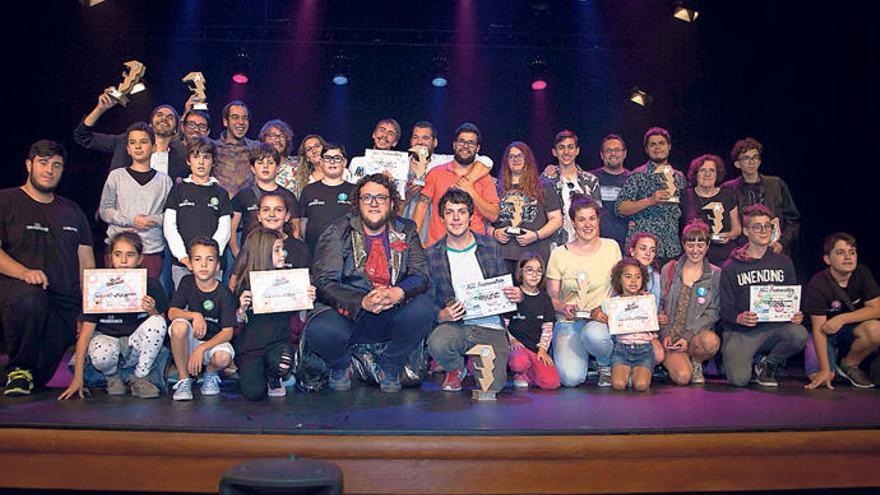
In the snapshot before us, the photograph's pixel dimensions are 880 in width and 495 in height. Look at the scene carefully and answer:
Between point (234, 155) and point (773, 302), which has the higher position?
point (234, 155)

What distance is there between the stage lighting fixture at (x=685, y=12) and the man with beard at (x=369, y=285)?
473 centimetres

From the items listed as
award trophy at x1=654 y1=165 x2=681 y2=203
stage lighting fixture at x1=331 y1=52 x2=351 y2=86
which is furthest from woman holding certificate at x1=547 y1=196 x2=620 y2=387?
stage lighting fixture at x1=331 y1=52 x2=351 y2=86

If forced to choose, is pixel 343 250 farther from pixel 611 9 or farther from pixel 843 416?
pixel 611 9

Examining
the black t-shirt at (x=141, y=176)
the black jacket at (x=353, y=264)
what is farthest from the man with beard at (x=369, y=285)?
the black t-shirt at (x=141, y=176)

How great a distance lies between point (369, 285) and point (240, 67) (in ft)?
16.3

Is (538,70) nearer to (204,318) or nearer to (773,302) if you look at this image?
(773,302)

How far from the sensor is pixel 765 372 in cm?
493

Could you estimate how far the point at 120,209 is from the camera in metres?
4.95

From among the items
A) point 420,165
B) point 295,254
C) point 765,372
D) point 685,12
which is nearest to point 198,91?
point 420,165

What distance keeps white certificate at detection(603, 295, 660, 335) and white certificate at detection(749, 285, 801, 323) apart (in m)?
0.73

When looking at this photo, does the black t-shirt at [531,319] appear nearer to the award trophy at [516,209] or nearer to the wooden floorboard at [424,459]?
the award trophy at [516,209]

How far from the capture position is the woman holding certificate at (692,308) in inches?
193

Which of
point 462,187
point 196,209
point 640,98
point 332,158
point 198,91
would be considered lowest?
point 196,209

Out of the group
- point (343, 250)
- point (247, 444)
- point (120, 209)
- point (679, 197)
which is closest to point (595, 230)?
point (679, 197)
